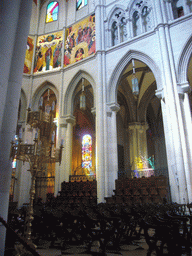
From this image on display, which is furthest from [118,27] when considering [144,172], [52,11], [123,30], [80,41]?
[144,172]

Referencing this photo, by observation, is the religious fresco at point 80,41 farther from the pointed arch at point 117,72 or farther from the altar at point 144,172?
the altar at point 144,172

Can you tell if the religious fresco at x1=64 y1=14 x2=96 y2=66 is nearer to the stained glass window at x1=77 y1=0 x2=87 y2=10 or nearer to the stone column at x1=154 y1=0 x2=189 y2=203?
the stained glass window at x1=77 y1=0 x2=87 y2=10

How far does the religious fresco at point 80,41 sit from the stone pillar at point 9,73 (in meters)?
11.5

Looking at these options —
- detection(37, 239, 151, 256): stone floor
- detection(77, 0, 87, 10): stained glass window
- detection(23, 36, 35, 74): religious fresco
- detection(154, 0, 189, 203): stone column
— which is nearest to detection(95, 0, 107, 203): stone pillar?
detection(77, 0, 87, 10): stained glass window

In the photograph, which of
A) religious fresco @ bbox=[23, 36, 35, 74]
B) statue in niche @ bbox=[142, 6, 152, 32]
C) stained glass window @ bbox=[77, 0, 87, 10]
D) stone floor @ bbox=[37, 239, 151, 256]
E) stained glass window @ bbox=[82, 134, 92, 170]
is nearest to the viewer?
stone floor @ bbox=[37, 239, 151, 256]

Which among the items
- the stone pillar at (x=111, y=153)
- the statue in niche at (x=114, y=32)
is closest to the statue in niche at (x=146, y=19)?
the statue in niche at (x=114, y=32)

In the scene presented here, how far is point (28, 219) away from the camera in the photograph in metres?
3.98

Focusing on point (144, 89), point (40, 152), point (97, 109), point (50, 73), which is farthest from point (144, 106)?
point (40, 152)

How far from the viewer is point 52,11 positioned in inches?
764

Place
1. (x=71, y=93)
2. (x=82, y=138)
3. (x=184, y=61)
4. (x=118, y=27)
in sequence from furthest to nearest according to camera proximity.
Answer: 1. (x=82, y=138)
2. (x=71, y=93)
3. (x=118, y=27)
4. (x=184, y=61)

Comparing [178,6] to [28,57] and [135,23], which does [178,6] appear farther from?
[28,57]

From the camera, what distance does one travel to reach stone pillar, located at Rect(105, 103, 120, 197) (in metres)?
11.8

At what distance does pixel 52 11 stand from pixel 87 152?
13.5 metres

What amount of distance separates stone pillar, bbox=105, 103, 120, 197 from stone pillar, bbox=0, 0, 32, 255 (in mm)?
8913
